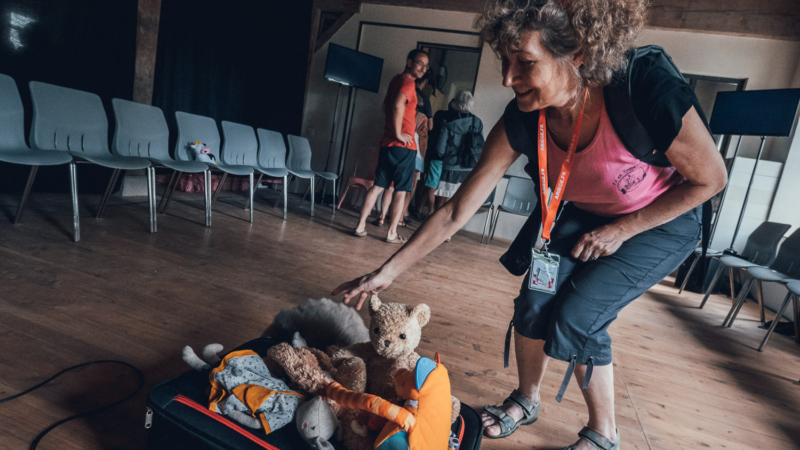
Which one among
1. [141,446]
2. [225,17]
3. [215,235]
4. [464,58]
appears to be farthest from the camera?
[464,58]

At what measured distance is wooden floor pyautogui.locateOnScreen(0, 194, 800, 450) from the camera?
1.11 m

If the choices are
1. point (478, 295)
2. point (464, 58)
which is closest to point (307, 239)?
point (478, 295)

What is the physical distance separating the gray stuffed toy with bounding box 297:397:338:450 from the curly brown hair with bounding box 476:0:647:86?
825 mm

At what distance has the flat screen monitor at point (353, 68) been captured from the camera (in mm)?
4711

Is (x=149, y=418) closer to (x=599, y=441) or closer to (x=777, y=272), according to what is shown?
→ (x=599, y=441)

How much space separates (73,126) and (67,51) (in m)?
1.03

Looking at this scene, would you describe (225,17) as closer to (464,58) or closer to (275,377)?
(464,58)

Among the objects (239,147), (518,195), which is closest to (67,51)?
(239,147)

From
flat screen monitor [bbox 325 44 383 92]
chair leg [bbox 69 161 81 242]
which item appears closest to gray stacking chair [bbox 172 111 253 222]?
chair leg [bbox 69 161 81 242]

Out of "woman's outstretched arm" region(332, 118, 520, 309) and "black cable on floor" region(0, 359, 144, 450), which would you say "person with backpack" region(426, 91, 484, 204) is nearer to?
"woman's outstretched arm" region(332, 118, 520, 309)

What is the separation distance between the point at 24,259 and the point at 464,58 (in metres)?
5.60

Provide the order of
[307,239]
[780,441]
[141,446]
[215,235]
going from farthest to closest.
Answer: [307,239], [215,235], [780,441], [141,446]

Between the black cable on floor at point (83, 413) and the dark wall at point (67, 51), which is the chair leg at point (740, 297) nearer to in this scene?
the black cable on floor at point (83, 413)

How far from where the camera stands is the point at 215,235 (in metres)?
2.81
